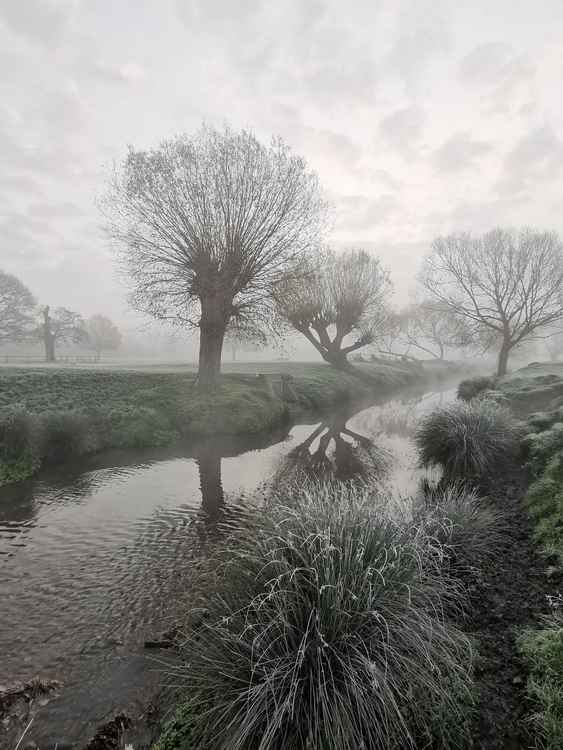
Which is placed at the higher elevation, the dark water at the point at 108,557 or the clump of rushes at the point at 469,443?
the clump of rushes at the point at 469,443

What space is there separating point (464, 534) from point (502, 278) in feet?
88.7

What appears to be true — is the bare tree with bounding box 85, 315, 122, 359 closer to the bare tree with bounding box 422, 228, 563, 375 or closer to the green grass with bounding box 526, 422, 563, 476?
the bare tree with bounding box 422, 228, 563, 375

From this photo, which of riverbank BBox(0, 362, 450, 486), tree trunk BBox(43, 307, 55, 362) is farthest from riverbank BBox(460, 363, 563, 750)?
tree trunk BBox(43, 307, 55, 362)

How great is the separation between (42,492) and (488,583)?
9890 mm

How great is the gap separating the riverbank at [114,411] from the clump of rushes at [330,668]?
31.9 ft

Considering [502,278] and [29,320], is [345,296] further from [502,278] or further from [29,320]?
[29,320]

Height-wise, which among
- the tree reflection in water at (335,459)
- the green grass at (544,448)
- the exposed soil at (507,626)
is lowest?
the tree reflection in water at (335,459)

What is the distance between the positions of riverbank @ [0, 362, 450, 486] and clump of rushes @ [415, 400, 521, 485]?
346 inches

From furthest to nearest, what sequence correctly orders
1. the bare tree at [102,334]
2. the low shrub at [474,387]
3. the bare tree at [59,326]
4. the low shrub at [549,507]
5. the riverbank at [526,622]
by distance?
the bare tree at [102,334] → the bare tree at [59,326] → the low shrub at [474,387] → the low shrub at [549,507] → the riverbank at [526,622]

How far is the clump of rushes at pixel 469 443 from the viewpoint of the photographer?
9.88 meters

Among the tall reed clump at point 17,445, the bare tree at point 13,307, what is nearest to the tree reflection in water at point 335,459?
the tall reed clump at point 17,445

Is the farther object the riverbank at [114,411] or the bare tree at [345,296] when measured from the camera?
the bare tree at [345,296]

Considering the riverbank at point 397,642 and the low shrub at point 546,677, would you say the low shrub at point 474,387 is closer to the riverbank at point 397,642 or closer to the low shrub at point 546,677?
the riverbank at point 397,642

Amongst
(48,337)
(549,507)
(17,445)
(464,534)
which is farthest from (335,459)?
(48,337)
